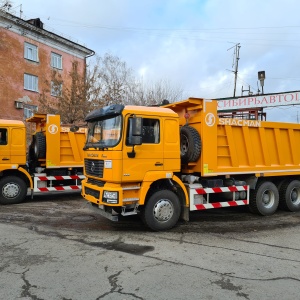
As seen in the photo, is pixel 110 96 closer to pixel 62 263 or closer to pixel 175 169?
pixel 175 169

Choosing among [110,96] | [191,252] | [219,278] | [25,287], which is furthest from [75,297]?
[110,96]

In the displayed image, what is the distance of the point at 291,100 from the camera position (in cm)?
1435

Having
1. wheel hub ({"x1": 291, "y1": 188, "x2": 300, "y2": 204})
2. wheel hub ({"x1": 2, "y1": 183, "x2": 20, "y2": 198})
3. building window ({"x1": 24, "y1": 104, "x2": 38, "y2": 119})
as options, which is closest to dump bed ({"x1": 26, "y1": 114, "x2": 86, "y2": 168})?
wheel hub ({"x1": 2, "y1": 183, "x2": 20, "y2": 198})

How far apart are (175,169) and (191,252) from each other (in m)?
A: 2.07

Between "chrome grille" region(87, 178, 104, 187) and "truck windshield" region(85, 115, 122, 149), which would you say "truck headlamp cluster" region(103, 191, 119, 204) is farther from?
"truck windshield" region(85, 115, 122, 149)

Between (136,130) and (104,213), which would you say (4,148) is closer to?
(104,213)

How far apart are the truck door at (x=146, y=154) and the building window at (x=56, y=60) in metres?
28.4

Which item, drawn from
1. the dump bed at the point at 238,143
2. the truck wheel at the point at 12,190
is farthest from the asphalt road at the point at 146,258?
the truck wheel at the point at 12,190

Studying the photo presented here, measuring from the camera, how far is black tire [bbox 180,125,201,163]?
7578 millimetres

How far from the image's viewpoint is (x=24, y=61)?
98.2 ft

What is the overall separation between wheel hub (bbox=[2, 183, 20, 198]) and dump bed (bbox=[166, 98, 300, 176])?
5.93 meters

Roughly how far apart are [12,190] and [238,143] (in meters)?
7.31

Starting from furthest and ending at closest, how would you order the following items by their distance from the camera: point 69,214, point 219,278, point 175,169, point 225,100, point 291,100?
1. point 225,100
2. point 291,100
3. point 69,214
4. point 175,169
5. point 219,278

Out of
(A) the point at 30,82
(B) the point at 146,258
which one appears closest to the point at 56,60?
(A) the point at 30,82
